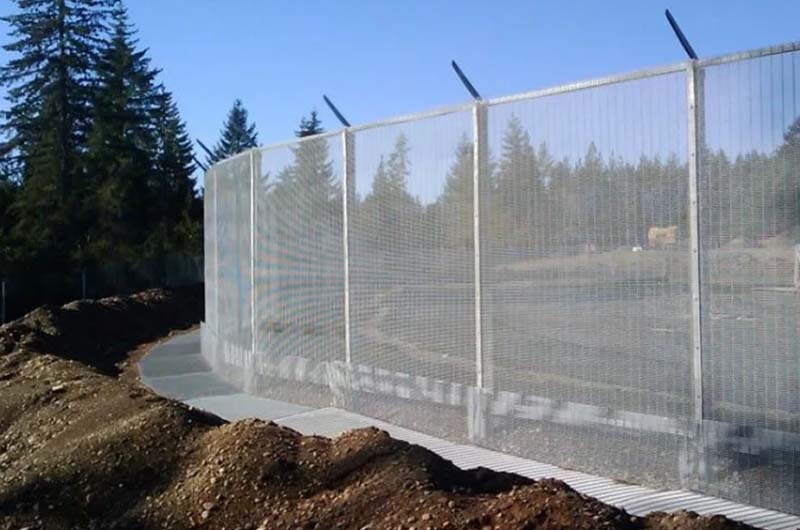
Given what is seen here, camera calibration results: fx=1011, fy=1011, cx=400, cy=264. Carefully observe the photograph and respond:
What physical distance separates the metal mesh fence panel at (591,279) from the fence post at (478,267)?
0.20ft

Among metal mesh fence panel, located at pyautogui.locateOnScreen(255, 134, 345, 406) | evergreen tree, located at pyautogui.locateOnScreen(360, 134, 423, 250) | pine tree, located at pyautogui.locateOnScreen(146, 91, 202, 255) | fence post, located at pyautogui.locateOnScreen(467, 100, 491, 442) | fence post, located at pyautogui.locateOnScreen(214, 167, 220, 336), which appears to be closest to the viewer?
fence post, located at pyautogui.locateOnScreen(467, 100, 491, 442)

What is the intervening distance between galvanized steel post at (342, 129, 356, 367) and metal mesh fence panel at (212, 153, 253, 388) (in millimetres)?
2635

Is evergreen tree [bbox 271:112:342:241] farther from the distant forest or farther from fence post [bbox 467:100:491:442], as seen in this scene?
fence post [bbox 467:100:491:442]

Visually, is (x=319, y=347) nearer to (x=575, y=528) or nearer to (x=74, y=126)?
(x=575, y=528)

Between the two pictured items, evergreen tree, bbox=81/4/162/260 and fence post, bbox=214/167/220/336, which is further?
evergreen tree, bbox=81/4/162/260

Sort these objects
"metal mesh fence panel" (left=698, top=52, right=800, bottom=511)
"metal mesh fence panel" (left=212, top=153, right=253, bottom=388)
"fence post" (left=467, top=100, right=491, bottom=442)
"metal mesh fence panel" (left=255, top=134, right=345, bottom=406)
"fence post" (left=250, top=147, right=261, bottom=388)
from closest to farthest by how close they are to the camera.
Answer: "metal mesh fence panel" (left=698, top=52, right=800, bottom=511)
"fence post" (left=467, top=100, right=491, bottom=442)
"metal mesh fence panel" (left=255, top=134, right=345, bottom=406)
"fence post" (left=250, top=147, right=261, bottom=388)
"metal mesh fence panel" (left=212, top=153, right=253, bottom=388)

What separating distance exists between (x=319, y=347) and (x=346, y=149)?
2.15 metres

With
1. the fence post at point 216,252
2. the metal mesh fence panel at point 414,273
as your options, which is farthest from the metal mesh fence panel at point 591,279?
the fence post at point 216,252

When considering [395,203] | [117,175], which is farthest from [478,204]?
[117,175]

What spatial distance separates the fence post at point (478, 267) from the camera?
8.36m

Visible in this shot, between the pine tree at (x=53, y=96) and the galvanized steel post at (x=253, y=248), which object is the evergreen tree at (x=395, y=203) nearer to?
the galvanized steel post at (x=253, y=248)

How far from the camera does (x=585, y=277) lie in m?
7.43

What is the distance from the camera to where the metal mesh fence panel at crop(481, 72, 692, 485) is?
6848 mm

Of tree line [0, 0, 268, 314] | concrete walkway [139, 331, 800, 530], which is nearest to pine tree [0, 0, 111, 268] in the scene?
tree line [0, 0, 268, 314]
